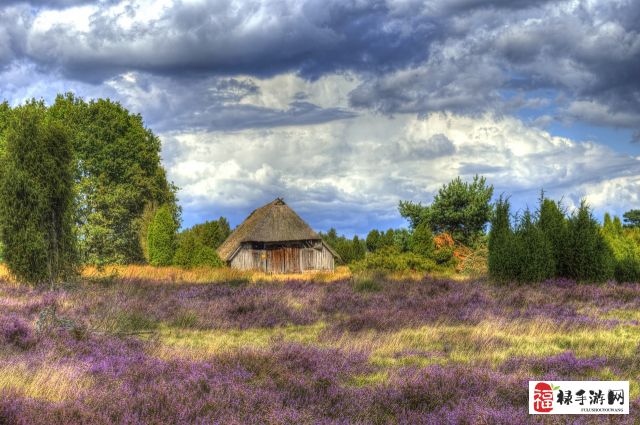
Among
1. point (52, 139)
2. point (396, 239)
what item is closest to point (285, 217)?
point (396, 239)

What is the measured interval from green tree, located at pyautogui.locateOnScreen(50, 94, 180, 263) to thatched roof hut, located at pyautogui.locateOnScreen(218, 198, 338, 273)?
328 inches

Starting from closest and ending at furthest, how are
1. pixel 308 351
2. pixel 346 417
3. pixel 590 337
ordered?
pixel 346 417, pixel 308 351, pixel 590 337

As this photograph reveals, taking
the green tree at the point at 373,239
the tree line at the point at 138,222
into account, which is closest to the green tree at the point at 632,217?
the tree line at the point at 138,222

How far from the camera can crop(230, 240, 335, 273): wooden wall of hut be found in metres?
44.2

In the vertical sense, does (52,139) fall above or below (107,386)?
above

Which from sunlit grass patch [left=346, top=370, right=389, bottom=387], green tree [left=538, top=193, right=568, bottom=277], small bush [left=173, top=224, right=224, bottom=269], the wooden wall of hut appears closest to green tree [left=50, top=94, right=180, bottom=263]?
small bush [left=173, top=224, right=224, bottom=269]

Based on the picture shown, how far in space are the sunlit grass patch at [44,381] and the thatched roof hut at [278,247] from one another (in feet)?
115

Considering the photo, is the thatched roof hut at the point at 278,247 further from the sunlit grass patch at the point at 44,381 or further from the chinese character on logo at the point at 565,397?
the chinese character on logo at the point at 565,397

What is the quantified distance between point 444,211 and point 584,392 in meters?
33.6

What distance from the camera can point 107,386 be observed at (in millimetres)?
7270

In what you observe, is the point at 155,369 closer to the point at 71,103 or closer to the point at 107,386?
the point at 107,386

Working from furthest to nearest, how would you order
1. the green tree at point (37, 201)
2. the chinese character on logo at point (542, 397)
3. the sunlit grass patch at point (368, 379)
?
the green tree at point (37, 201) < the sunlit grass patch at point (368, 379) < the chinese character on logo at point (542, 397)

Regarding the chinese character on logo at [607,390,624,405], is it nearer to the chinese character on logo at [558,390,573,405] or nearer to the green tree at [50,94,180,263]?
the chinese character on logo at [558,390,573,405]

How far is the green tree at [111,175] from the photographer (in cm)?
4219
